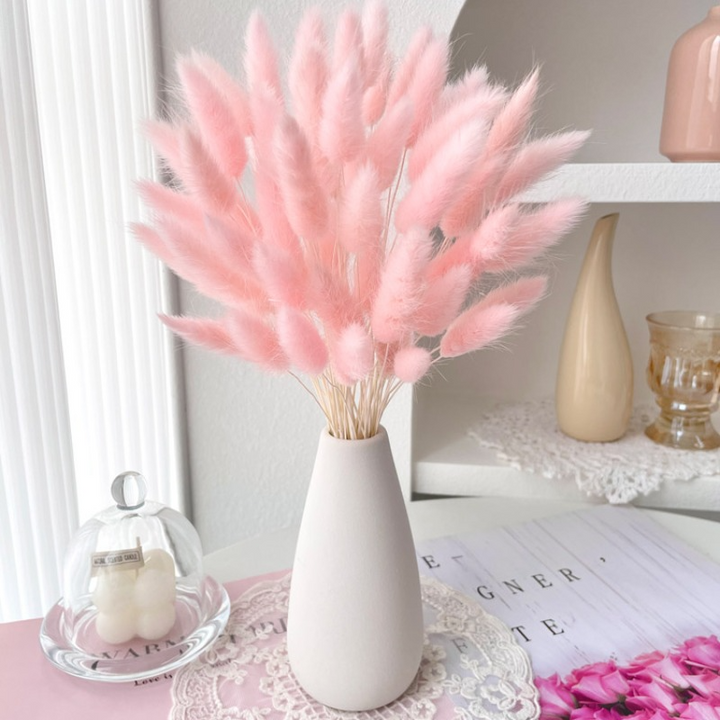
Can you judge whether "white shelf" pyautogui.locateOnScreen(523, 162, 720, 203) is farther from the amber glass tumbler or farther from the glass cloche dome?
the glass cloche dome

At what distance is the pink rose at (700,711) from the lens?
0.44 metres

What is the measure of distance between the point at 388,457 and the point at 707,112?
0.55 metres

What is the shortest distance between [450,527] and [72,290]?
0.47 metres

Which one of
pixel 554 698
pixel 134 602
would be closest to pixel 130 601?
pixel 134 602

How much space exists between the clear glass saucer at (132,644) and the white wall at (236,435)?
0.29 meters

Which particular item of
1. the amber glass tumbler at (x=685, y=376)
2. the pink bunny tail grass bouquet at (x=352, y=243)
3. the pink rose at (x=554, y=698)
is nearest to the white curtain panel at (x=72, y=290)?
the pink bunny tail grass bouquet at (x=352, y=243)

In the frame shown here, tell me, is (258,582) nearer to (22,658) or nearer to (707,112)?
(22,658)

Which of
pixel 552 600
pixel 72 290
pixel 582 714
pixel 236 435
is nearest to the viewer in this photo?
pixel 582 714

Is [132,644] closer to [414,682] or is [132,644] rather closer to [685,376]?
[414,682]

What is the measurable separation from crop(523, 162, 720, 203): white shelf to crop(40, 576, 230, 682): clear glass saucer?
1.57ft

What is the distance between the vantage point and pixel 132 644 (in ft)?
1.65

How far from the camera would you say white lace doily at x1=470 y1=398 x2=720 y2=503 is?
0.75 meters

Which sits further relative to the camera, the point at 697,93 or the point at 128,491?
the point at 697,93

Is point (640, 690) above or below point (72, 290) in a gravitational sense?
below
